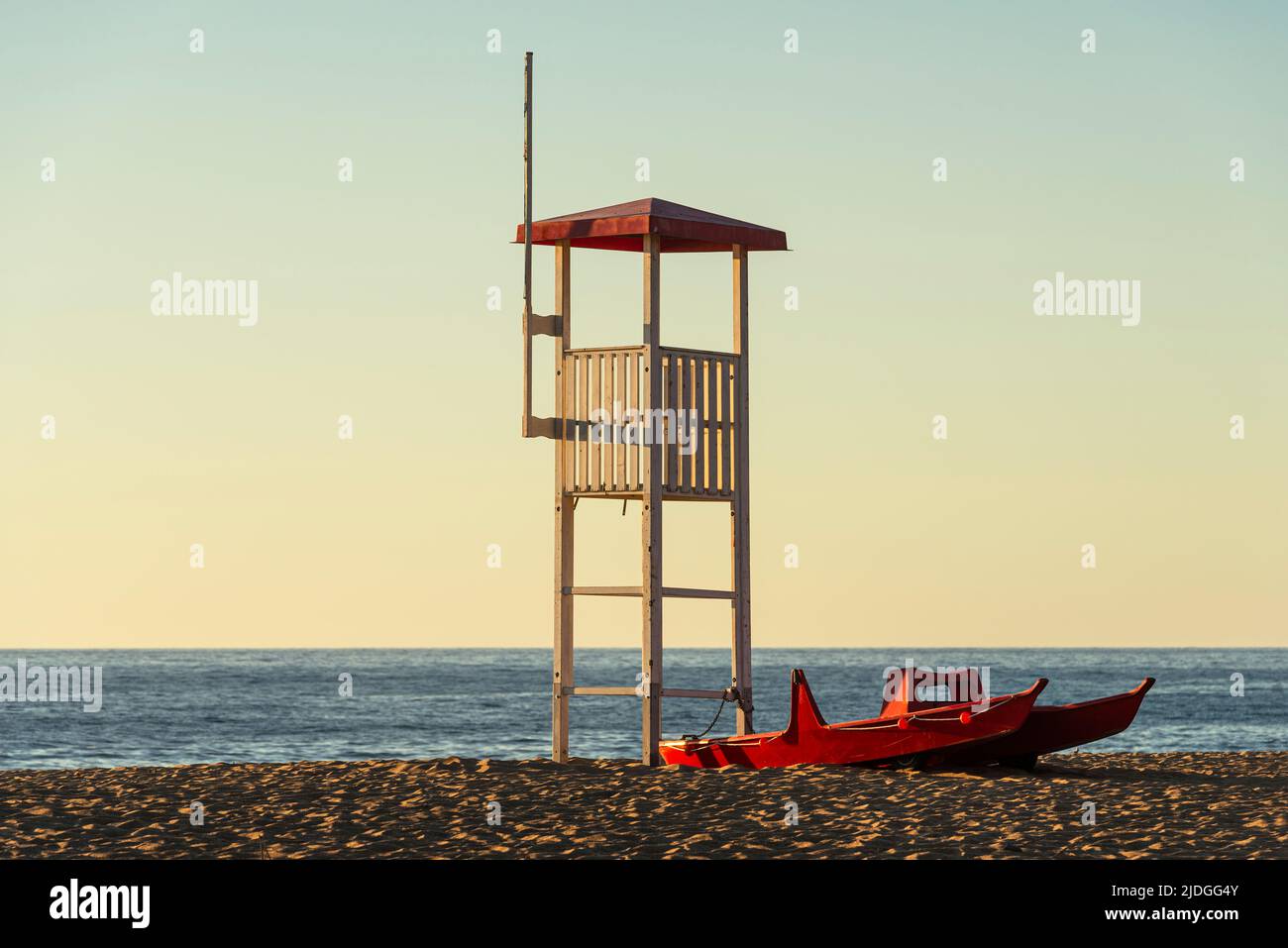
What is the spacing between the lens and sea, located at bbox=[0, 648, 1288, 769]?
4897 centimetres

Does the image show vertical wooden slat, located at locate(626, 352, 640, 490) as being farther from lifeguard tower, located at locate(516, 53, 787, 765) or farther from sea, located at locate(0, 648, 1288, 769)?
sea, located at locate(0, 648, 1288, 769)

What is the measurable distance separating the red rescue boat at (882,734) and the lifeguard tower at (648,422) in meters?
0.69

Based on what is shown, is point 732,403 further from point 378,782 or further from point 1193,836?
point 1193,836

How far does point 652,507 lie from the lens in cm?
1639

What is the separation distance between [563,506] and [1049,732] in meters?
4.88

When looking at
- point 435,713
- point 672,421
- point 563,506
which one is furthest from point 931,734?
point 435,713

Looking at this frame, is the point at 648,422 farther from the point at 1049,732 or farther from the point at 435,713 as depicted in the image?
the point at 435,713

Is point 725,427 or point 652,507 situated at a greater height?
point 725,427

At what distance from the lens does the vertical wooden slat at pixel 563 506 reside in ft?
55.2
